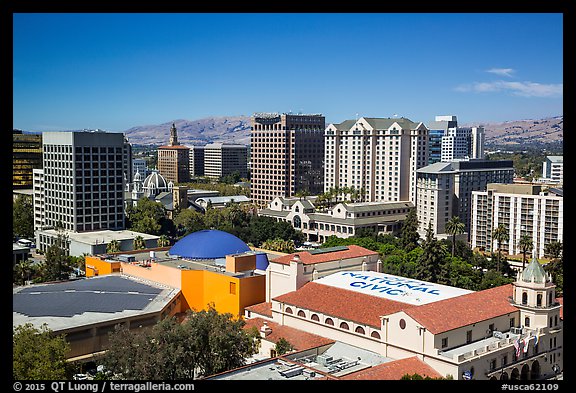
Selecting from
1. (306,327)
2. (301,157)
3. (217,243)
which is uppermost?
(301,157)

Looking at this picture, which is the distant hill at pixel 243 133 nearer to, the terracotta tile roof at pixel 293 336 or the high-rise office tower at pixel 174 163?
the high-rise office tower at pixel 174 163

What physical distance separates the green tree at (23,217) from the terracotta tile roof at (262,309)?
92.3 feet

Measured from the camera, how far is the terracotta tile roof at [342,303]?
18219mm

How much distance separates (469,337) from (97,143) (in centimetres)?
3075

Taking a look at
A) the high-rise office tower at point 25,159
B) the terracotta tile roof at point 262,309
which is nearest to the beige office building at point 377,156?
the high-rise office tower at point 25,159

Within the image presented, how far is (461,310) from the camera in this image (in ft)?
57.3

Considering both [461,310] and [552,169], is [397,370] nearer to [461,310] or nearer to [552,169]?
[461,310]

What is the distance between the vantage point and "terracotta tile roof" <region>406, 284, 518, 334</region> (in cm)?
1647

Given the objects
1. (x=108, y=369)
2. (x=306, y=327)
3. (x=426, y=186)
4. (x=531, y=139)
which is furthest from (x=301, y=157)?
(x=531, y=139)

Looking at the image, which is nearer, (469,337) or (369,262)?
(469,337)

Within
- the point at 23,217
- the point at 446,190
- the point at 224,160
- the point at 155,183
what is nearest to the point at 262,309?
the point at 446,190

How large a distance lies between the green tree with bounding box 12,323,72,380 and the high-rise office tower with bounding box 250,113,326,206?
4488cm

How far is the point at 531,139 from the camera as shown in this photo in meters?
98.6

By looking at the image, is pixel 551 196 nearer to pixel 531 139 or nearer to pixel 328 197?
pixel 328 197
